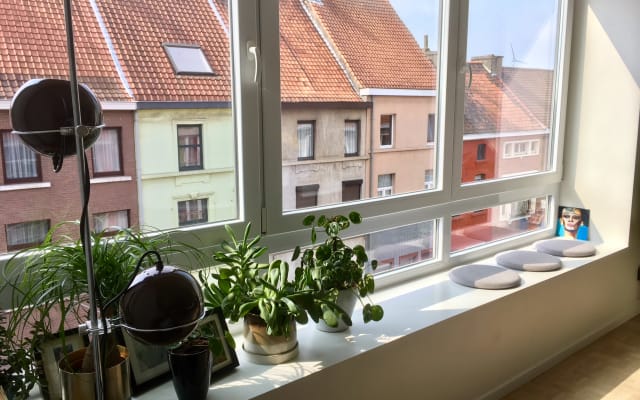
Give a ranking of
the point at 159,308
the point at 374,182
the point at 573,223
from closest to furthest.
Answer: the point at 159,308
the point at 374,182
the point at 573,223

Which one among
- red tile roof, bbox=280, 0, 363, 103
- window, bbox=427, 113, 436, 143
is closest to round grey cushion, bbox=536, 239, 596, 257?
window, bbox=427, 113, 436, 143

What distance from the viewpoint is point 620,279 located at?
342 centimetres

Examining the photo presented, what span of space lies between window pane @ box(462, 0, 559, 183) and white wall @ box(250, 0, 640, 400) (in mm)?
208

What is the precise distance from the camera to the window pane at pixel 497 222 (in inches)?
119

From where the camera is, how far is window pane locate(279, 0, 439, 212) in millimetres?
2152

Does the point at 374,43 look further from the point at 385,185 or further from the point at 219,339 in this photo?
the point at 219,339

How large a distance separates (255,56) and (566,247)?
2195 mm

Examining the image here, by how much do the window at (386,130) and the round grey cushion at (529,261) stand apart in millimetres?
983

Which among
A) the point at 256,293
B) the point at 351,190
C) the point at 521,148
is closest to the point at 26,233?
the point at 256,293

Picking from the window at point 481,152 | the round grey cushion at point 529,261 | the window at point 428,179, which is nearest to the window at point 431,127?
the window at point 428,179

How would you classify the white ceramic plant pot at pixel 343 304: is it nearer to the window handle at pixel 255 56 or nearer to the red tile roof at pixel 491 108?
the window handle at pixel 255 56

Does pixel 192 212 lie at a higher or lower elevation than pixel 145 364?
higher

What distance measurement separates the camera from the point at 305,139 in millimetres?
2209

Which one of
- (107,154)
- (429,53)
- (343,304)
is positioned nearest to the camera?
(107,154)
